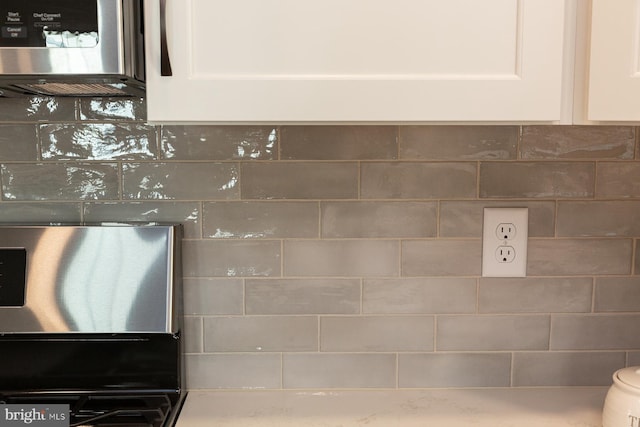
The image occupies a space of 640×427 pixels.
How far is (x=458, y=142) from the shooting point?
1.09 meters

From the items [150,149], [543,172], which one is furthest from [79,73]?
[543,172]

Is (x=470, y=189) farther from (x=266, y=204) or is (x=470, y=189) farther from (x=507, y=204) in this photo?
(x=266, y=204)

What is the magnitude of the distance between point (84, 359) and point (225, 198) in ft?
1.38

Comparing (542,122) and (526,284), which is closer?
(542,122)

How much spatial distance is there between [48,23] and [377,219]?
0.66 m

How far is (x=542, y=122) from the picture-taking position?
81 centimetres

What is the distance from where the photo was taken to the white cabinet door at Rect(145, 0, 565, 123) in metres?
0.77

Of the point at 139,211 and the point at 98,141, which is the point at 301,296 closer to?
the point at 139,211

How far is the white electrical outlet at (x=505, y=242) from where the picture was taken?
110 centimetres

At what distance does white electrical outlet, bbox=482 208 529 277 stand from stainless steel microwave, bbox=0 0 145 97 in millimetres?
735

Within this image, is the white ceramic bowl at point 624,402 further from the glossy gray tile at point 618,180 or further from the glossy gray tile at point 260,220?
the glossy gray tile at point 260,220

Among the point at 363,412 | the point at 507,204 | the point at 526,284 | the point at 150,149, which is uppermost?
the point at 150,149

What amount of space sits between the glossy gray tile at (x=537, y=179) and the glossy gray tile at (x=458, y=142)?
3cm

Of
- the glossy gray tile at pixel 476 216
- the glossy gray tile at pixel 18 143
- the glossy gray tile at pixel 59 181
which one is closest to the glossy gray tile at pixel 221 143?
the glossy gray tile at pixel 59 181
